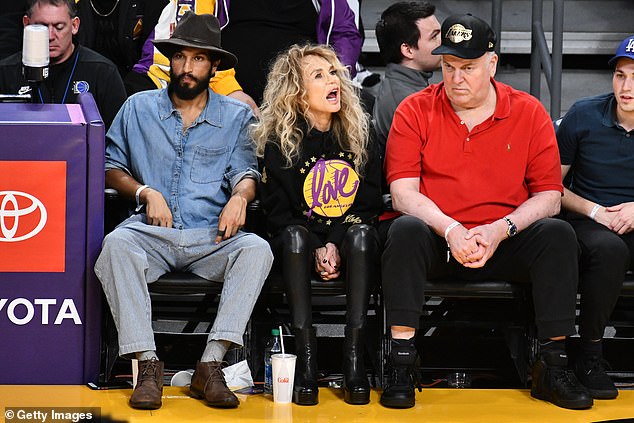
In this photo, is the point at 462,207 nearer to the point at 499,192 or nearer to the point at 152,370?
the point at 499,192

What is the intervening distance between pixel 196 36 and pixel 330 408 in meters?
1.49

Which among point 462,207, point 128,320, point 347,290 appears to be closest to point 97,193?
point 128,320

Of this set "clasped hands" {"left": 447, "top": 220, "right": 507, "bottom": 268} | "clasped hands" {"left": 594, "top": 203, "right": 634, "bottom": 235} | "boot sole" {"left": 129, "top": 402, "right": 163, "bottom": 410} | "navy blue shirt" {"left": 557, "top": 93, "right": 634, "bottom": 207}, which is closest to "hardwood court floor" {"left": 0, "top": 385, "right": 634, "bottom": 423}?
"boot sole" {"left": 129, "top": 402, "right": 163, "bottom": 410}

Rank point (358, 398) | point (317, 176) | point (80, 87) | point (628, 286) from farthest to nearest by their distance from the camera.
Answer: point (80, 87), point (317, 176), point (628, 286), point (358, 398)

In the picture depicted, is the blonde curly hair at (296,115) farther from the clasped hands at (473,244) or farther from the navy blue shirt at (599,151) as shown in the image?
the navy blue shirt at (599,151)

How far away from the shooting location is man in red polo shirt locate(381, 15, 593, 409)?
4.03 metres

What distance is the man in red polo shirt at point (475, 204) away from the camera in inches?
159

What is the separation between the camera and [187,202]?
4391mm

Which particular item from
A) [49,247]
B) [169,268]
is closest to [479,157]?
[169,268]

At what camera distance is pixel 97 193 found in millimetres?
4164

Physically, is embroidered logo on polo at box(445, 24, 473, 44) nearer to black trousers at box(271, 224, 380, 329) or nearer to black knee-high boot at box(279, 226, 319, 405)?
black trousers at box(271, 224, 380, 329)

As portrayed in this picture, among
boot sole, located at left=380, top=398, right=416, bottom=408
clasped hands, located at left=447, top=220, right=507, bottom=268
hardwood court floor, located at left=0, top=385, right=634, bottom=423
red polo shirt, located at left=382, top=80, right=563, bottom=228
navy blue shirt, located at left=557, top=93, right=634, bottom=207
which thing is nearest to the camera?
hardwood court floor, located at left=0, top=385, right=634, bottom=423

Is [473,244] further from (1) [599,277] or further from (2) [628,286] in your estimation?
(2) [628,286]

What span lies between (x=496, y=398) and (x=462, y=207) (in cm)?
69
